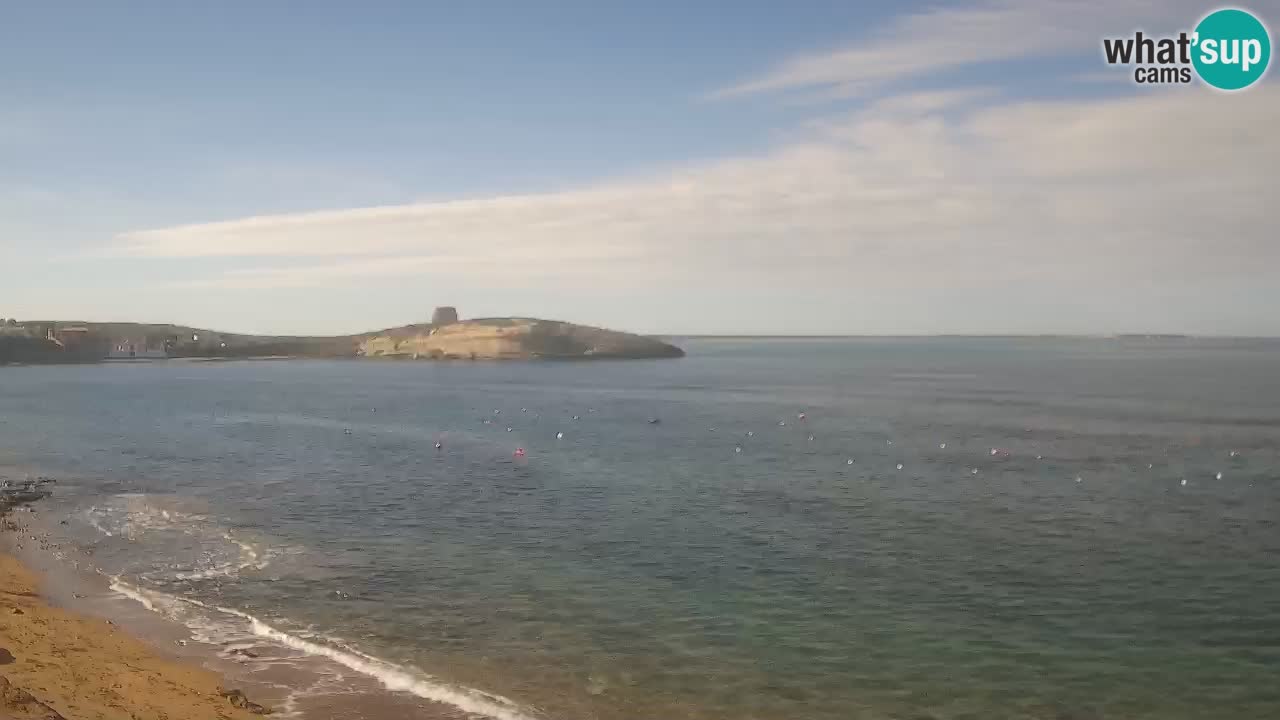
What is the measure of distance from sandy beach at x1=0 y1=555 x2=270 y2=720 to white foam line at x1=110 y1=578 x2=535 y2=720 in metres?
3.04

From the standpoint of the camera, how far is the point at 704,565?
115 ft

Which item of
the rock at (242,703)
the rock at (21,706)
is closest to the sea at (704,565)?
the rock at (242,703)

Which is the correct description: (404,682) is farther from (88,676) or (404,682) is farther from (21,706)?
(21,706)

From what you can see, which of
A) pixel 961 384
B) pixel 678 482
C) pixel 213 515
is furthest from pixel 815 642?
pixel 961 384

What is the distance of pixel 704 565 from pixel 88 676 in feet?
69.6

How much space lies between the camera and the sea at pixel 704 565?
23141 millimetres

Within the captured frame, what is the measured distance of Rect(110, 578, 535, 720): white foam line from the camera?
70.6 ft

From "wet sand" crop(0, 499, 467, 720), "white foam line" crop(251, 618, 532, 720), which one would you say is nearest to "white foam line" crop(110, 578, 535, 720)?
"white foam line" crop(251, 618, 532, 720)

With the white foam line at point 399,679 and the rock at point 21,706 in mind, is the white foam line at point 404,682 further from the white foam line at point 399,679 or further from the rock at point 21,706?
the rock at point 21,706

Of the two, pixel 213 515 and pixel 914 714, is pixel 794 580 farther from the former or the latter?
pixel 213 515

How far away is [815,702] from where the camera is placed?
72.8ft

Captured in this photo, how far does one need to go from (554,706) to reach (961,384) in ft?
491

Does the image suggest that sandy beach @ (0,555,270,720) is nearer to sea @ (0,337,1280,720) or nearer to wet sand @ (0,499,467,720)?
wet sand @ (0,499,467,720)

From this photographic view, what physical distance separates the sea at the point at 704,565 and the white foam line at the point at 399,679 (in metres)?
0.10
